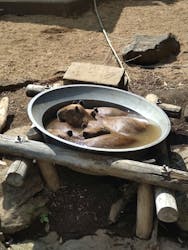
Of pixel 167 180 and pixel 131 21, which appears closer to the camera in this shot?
pixel 167 180

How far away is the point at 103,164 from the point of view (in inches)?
166

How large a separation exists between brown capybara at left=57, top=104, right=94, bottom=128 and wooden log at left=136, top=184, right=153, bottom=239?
2.77 feet

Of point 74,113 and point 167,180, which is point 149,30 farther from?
point 167,180

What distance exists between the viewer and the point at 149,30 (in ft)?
26.2

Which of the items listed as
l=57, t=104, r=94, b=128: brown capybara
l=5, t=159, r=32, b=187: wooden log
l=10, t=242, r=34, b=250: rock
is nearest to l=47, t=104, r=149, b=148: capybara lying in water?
l=57, t=104, r=94, b=128: brown capybara

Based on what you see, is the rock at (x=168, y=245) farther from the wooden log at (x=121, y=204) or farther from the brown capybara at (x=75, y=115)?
Result: the brown capybara at (x=75, y=115)

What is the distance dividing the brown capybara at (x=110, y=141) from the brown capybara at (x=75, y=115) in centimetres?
28

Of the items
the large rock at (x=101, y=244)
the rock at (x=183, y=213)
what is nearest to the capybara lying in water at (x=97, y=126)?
the rock at (x=183, y=213)

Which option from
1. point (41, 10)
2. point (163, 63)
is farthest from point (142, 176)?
point (41, 10)

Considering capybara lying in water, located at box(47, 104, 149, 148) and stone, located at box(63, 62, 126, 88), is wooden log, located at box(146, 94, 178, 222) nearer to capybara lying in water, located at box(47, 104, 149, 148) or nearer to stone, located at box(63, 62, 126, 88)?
capybara lying in water, located at box(47, 104, 149, 148)

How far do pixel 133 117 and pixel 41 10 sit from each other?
14.4 ft

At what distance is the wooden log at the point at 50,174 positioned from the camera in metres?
4.60

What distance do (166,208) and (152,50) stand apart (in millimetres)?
3455

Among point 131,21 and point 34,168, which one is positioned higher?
point 34,168
